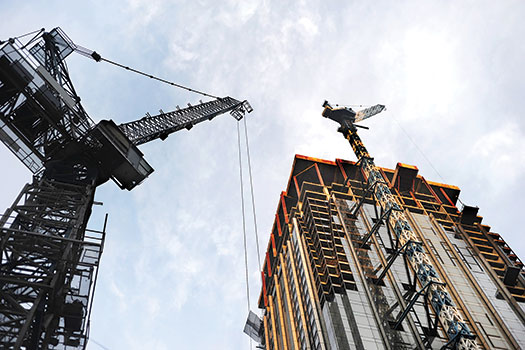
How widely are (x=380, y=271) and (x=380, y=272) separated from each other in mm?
152

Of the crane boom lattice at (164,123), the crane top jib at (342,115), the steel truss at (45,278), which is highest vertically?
the crane top jib at (342,115)

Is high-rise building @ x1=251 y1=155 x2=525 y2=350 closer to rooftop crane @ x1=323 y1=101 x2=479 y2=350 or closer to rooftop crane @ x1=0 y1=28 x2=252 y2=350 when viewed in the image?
rooftop crane @ x1=323 y1=101 x2=479 y2=350

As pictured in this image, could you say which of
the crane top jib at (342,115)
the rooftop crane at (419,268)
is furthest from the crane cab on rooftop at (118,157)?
the crane top jib at (342,115)

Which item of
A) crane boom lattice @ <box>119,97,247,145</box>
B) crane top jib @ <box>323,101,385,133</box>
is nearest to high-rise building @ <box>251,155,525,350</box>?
crane top jib @ <box>323,101,385,133</box>

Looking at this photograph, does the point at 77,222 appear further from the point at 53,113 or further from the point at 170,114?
the point at 170,114

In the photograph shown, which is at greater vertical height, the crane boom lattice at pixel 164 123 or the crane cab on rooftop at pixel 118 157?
the crane boom lattice at pixel 164 123

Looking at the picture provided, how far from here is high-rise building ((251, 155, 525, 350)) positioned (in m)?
59.2

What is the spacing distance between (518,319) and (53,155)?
220 feet

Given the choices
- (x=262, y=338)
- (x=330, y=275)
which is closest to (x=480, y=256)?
(x=330, y=275)

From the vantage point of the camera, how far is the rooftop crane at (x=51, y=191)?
1764 centimetres

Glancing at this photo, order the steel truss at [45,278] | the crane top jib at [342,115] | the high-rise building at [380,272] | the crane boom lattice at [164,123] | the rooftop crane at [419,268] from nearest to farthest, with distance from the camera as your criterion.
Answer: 1. the steel truss at [45,278]
2. the crane boom lattice at [164,123]
3. the rooftop crane at [419,268]
4. the high-rise building at [380,272]
5. the crane top jib at [342,115]

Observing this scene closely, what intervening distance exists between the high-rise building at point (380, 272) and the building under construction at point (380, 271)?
0.59 feet

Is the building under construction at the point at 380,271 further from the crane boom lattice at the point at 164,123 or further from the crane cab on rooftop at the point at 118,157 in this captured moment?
the crane cab on rooftop at the point at 118,157

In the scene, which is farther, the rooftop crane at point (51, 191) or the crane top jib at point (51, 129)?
the crane top jib at point (51, 129)
